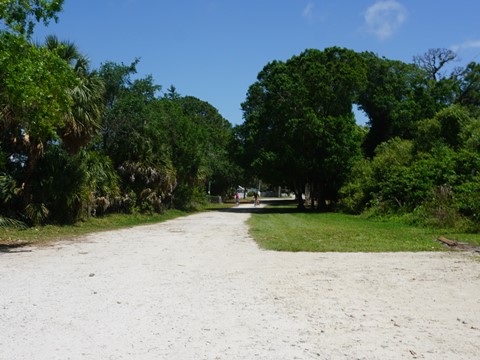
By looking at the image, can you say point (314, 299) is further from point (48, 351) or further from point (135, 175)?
point (135, 175)

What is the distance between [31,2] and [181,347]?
39.4 feet

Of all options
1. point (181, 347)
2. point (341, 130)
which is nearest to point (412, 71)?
point (341, 130)

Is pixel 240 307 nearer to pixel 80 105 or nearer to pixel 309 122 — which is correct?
pixel 80 105

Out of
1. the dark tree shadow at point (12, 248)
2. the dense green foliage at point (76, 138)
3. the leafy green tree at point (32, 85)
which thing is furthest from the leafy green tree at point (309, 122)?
the dark tree shadow at point (12, 248)

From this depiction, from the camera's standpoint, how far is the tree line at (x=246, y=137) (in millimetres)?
14180

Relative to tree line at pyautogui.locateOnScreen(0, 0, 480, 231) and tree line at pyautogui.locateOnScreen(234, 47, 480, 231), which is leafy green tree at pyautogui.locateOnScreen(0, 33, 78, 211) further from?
tree line at pyautogui.locateOnScreen(234, 47, 480, 231)

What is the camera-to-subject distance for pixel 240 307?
6.84 meters

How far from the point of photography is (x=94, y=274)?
9414 mm

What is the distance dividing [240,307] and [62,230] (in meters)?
13.1

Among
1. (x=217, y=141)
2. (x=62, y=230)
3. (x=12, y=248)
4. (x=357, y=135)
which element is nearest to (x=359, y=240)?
(x=12, y=248)

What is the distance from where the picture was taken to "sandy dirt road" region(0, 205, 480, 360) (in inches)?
203

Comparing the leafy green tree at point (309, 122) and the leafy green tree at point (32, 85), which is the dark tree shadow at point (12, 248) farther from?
the leafy green tree at point (309, 122)

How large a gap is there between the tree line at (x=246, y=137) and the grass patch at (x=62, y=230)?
1.99 ft

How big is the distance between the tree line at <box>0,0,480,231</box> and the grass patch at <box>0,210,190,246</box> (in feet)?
1.99
